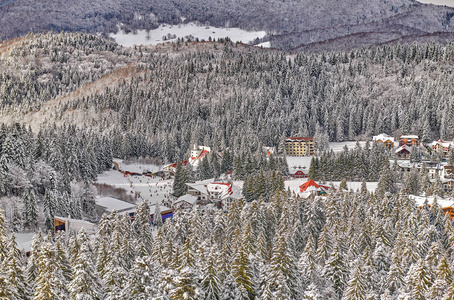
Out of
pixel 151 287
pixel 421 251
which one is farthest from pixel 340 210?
pixel 151 287

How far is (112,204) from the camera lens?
245ft

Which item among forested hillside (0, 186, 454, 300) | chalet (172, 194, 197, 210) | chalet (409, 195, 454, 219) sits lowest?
chalet (172, 194, 197, 210)

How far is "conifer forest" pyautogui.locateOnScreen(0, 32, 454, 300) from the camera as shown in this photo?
3422cm

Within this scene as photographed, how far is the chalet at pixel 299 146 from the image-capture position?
408 ft

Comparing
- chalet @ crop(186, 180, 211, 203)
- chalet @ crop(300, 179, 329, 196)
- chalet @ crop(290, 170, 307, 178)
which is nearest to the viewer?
chalet @ crop(300, 179, 329, 196)

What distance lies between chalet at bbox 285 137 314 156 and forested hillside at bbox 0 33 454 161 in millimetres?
5383

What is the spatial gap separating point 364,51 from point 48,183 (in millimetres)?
147176

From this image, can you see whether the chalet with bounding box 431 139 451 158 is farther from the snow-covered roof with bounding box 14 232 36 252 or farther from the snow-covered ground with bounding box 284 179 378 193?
the snow-covered roof with bounding box 14 232 36 252

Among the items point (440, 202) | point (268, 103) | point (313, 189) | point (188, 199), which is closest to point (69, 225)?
point (188, 199)

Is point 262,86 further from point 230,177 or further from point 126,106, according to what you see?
point 230,177

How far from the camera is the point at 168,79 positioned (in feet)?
610

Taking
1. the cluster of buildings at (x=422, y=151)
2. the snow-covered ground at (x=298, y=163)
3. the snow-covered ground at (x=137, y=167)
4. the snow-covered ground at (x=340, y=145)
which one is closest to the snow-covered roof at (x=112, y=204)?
the snow-covered ground at (x=137, y=167)

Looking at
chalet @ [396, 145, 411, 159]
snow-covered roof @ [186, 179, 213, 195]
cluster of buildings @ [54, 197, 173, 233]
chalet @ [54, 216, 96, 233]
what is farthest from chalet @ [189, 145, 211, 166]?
chalet @ [54, 216, 96, 233]

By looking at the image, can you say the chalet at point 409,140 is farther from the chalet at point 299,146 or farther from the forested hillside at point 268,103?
the chalet at point 299,146
